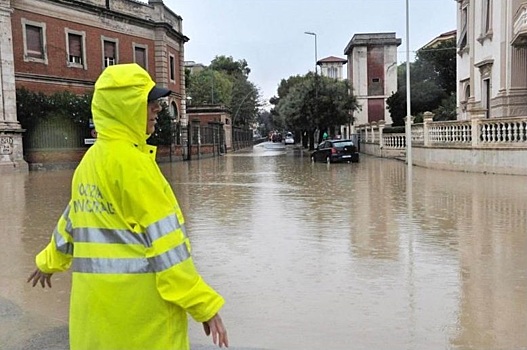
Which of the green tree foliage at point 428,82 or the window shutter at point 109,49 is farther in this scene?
the green tree foliage at point 428,82

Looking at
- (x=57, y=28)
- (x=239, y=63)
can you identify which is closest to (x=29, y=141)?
(x=57, y=28)

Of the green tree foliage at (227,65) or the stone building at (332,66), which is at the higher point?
the green tree foliage at (227,65)

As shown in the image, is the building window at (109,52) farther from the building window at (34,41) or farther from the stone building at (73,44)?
the building window at (34,41)

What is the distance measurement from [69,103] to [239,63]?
67617mm

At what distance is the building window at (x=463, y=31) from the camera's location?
29597mm

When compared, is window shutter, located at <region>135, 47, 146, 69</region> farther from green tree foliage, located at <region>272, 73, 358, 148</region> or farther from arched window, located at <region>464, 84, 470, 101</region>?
arched window, located at <region>464, 84, 470, 101</region>

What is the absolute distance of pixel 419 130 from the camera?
82.4 ft

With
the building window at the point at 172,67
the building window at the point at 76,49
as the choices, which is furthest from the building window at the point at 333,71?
the building window at the point at 76,49

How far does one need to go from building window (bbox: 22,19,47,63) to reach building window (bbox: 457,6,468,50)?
23.1 metres

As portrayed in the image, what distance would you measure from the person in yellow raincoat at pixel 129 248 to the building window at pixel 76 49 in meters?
32.6

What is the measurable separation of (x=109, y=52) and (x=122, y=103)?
35.2m

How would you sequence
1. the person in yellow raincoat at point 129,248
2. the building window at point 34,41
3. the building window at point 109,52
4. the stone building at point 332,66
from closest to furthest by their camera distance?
the person in yellow raincoat at point 129,248 < the building window at point 34,41 < the building window at point 109,52 < the stone building at point 332,66

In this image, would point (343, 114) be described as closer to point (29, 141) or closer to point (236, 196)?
point (29, 141)

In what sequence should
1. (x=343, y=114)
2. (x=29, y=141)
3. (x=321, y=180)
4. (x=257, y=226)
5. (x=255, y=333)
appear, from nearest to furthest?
(x=255, y=333) → (x=257, y=226) → (x=321, y=180) → (x=29, y=141) → (x=343, y=114)
